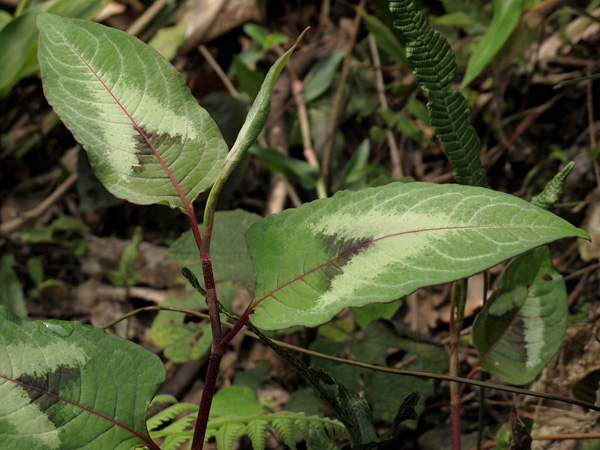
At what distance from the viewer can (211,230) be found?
2.24 ft

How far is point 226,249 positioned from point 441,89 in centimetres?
59

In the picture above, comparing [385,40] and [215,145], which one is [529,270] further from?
[385,40]

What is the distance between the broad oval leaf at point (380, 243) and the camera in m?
0.56

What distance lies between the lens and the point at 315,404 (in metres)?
1.18

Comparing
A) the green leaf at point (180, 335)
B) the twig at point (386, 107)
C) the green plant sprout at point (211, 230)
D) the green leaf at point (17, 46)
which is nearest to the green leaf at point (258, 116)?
the green plant sprout at point (211, 230)

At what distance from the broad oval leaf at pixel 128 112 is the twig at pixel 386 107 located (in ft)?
4.01

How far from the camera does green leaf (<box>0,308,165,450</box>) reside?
2.00ft

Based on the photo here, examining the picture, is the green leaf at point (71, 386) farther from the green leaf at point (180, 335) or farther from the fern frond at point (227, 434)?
the green leaf at point (180, 335)

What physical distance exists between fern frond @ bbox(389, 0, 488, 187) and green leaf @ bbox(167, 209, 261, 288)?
481 mm

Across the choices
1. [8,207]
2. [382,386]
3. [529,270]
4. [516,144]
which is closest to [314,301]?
[529,270]

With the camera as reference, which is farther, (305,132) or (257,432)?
(305,132)

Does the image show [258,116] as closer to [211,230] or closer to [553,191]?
[211,230]

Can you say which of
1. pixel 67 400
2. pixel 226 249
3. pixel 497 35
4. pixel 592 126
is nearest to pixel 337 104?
pixel 497 35

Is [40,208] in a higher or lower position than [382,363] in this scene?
higher
